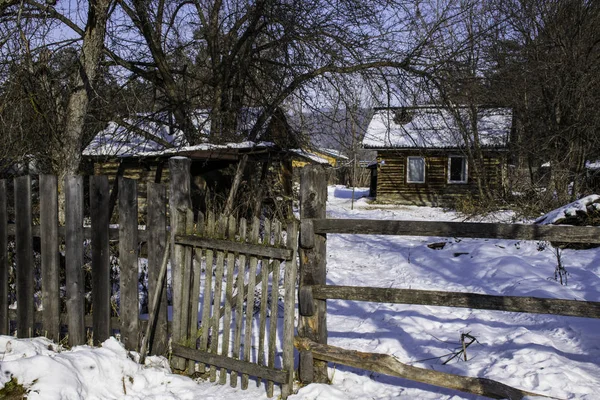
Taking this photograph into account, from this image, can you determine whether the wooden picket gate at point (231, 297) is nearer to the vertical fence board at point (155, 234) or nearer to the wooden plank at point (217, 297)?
the wooden plank at point (217, 297)

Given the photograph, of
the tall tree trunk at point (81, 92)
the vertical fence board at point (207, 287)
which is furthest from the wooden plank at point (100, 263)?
the tall tree trunk at point (81, 92)

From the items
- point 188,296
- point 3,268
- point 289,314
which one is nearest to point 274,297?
point 289,314

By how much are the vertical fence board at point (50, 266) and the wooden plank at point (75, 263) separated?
162 millimetres

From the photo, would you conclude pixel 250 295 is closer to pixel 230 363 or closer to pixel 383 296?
pixel 230 363

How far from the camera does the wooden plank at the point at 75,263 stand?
4.32 meters

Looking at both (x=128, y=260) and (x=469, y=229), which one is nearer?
(x=469, y=229)

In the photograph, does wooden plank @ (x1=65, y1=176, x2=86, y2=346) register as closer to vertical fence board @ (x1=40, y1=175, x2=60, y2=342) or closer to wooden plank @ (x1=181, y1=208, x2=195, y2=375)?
vertical fence board @ (x1=40, y1=175, x2=60, y2=342)

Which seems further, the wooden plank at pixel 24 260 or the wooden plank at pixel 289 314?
the wooden plank at pixel 24 260

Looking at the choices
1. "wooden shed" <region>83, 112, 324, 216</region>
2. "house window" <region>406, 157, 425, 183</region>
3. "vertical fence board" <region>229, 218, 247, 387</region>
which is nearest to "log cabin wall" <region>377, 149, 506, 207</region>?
"house window" <region>406, 157, 425, 183</region>

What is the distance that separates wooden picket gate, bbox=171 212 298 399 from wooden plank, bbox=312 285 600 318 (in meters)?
0.37

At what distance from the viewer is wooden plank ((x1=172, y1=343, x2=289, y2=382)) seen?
3678mm

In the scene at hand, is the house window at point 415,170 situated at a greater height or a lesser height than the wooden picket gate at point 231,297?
greater

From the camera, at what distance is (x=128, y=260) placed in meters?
4.22

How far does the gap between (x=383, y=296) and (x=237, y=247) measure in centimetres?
119
